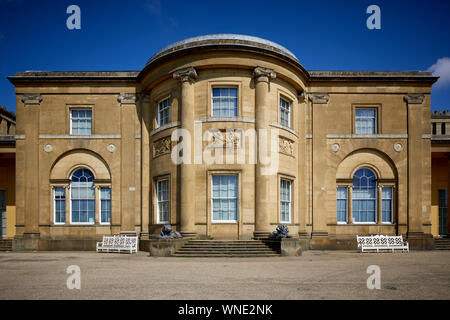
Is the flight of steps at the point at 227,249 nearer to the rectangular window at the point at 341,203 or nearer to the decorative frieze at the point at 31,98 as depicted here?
the rectangular window at the point at 341,203

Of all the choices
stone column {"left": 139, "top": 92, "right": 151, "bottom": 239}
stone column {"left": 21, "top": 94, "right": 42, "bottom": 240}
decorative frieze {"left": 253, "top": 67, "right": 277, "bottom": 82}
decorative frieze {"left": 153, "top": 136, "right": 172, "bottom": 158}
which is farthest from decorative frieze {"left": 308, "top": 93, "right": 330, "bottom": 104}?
stone column {"left": 21, "top": 94, "right": 42, "bottom": 240}

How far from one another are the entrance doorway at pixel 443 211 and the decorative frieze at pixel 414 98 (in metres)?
7.58

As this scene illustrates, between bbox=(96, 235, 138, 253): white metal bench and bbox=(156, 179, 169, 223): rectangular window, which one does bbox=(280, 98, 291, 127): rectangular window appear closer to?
bbox=(156, 179, 169, 223): rectangular window

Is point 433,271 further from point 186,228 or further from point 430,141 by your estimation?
point 430,141

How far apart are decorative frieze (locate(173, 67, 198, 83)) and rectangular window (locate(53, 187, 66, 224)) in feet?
29.4

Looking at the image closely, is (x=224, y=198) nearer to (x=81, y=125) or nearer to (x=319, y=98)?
(x=319, y=98)

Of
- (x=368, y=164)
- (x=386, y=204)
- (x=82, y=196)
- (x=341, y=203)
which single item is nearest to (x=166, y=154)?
(x=82, y=196)

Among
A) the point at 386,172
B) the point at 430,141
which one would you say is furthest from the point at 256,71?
the point at 430,141

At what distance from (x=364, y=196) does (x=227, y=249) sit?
30.5ft

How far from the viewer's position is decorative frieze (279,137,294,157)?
62.3ft

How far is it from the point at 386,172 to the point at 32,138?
63.6ft

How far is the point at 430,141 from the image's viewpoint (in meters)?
21.0
